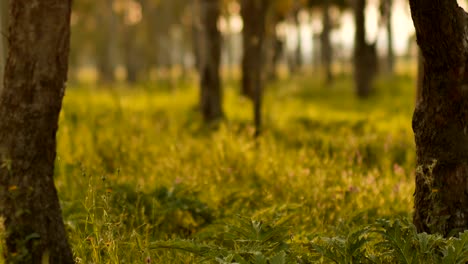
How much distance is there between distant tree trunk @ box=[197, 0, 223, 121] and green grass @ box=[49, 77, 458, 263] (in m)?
0.43

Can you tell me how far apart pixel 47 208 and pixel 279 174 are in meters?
2.75

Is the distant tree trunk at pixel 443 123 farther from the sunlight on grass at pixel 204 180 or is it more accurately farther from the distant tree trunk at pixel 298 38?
the distant tree trunk at pixel 298 38

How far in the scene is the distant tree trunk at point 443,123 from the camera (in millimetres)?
4047

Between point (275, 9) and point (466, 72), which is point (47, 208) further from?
point (275, 9)

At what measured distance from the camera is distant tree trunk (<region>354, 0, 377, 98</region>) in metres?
16.2

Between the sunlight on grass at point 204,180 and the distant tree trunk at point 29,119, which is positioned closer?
the distant tree trunk at point 29,119

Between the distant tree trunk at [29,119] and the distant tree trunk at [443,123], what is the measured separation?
2.25 m

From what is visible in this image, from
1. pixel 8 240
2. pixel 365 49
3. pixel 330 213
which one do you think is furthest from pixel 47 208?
Answer: pixel 365 49

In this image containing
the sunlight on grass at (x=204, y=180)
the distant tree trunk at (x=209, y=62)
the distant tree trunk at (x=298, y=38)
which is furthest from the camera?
the distant tree trunk at (x=298, y=38)

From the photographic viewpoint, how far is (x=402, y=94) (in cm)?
1811

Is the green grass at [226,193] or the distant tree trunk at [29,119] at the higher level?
the distant tree trunk at [29,119]

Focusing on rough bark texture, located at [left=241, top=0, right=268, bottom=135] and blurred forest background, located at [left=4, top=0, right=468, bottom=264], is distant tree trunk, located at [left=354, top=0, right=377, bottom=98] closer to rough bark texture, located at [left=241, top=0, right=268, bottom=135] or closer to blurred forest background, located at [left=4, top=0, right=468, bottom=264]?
blurred forest background, located at [left=4, top=0, right=468, bottom=264]

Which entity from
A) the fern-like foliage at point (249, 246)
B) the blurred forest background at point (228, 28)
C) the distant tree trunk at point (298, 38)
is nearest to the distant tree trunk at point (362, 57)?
the blurred forest background at point (228, 28)

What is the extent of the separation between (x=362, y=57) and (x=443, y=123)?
12571 millimetres
